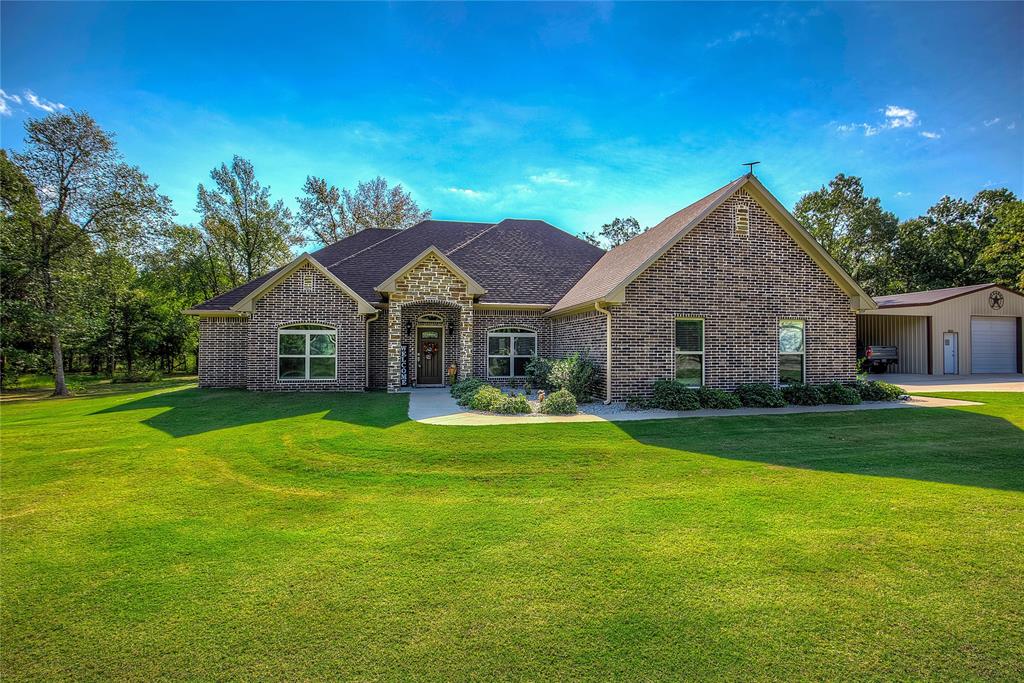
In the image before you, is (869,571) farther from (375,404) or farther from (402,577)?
(375,404)

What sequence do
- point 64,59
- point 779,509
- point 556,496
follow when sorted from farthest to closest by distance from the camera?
point 64,59 → point 556,496 → point 779,509

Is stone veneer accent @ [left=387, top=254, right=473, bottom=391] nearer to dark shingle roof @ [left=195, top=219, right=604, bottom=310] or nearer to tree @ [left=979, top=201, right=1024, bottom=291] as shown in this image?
dark shingle roof @ [left=195, top=219, right=604, bottom=310]

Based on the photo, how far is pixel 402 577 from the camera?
3.65 metres

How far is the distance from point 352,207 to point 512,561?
3715cm

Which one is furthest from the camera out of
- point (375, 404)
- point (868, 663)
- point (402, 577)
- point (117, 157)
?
point (117, 157)

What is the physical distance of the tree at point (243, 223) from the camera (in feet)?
111

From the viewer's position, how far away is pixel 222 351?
56.3 feet

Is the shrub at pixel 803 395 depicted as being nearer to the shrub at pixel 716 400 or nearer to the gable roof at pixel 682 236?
the shrub at pixel 716 400

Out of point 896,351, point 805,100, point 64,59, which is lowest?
point 896,351

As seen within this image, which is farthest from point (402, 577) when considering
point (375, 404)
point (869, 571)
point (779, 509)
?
point (375, 404)

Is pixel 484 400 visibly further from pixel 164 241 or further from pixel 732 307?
pixel 164 241

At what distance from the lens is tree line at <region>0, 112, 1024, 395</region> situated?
1722cm

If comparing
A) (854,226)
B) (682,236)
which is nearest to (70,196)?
(682,236)

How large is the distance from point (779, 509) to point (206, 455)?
8256 mm
